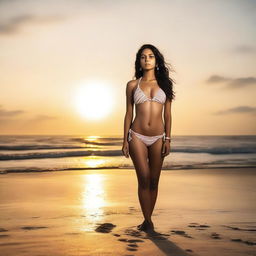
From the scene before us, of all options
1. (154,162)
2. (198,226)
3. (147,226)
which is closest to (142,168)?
(154,162)

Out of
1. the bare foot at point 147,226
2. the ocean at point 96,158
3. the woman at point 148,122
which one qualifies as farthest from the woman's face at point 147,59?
the ocean at point 96,158

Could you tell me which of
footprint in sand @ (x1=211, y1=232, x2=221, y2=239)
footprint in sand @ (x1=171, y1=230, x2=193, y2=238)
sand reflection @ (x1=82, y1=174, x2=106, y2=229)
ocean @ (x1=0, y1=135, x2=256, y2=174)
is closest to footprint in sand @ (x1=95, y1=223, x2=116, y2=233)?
sand reflection @ (x1=82, y1=174, x2=106, y2=229)

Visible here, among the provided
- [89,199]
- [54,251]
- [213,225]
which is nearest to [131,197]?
[89,199]

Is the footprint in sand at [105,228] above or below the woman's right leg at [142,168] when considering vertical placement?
below

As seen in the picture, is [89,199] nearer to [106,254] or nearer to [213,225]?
[213,225]

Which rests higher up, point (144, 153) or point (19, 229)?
point (144, 153)

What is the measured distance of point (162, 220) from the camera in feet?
15.5

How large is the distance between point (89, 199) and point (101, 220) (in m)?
1.45

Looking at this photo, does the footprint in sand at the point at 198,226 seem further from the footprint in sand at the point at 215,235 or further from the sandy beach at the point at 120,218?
the footprint in sand at the point at 215,235

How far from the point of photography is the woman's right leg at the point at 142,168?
14.3ft

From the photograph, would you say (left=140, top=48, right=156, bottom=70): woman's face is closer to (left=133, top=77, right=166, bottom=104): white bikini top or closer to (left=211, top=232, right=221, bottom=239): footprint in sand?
(left=133, top=77, right=166, bottom=104): white bikini top

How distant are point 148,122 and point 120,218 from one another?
114 centimetres

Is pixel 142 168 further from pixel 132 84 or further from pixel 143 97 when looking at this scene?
pixel 132 84

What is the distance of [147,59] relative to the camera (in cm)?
441
